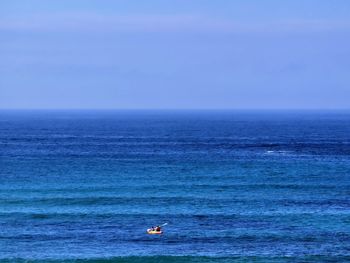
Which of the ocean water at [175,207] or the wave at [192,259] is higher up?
the ocean water at [175,207]

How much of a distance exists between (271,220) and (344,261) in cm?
1197

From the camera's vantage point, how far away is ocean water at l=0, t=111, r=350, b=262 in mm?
47812

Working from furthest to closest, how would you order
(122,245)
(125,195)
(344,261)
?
(125,195) → (122,245) → (344,261)

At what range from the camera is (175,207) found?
204 feet

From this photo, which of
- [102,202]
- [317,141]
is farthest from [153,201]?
[317,141]

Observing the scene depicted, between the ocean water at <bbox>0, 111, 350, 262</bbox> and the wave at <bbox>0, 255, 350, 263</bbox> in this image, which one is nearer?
the wave at <bbox>0, 255, 350, 263</bbox>

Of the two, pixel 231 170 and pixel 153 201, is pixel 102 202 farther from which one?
pixel 231 170

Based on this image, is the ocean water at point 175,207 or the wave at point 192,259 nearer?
the wave at point 192,259

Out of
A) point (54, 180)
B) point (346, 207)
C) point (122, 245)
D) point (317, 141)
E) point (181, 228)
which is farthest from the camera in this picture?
point (317, 141)

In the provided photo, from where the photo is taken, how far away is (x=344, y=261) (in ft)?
149

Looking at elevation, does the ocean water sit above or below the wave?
above

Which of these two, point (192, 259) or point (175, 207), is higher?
point (175, 207)

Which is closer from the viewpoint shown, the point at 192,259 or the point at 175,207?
the point at 192,259

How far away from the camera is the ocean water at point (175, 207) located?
47.8 m
